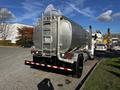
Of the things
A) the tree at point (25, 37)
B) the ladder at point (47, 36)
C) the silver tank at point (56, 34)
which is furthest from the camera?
the tree at point (25, 37)

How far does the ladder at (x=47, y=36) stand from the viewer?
12953 millimetres

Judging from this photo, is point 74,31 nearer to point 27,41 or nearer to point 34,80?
point 34,80

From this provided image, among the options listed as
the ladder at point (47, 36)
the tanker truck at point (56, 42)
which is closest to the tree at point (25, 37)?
the tanker truck at point (56, 42)

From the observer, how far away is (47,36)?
13.0 meters

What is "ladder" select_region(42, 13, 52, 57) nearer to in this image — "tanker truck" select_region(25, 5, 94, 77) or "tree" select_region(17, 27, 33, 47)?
"tanker truck" select_region(25, 5, 94, 77)

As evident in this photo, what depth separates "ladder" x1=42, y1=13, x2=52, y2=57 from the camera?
12953 millimetres

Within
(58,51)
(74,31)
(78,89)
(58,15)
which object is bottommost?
(78,89)

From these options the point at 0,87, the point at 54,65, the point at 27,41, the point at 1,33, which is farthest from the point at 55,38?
the point at 1,33

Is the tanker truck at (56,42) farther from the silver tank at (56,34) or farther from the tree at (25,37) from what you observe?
the tree at (25,37)

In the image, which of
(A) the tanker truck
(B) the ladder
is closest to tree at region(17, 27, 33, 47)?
(A) the tanker truck

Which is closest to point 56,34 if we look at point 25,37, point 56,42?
point 56,42

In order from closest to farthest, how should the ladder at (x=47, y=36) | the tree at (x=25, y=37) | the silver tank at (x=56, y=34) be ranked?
the silver tank at (x=56, y=34) < the ladder at (x=47, y=36) < the tree at (x=25, y=37)

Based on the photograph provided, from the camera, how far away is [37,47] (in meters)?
13.6

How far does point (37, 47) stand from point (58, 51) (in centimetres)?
147
